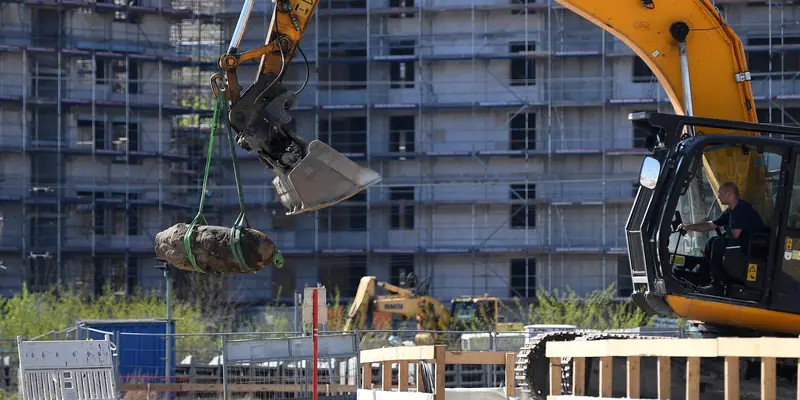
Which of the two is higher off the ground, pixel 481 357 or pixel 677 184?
pixel 677 184

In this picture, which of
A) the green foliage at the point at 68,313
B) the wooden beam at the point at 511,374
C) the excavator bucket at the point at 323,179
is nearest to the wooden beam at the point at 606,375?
the excavator bucket at the point at 323,179

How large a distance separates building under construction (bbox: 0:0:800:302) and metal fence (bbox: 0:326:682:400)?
66.0 feet

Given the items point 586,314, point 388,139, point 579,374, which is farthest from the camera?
point 388,139

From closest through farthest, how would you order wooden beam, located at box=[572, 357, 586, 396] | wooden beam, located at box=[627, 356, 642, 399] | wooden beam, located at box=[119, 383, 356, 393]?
wooden beam, located at box=[627, 356, 642, 399] < wooden beam, located at box=[572, 357, 586, 396] < wooden beam, located at box=[119, 383, 356, 393]

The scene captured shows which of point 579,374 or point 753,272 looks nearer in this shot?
point 753,272

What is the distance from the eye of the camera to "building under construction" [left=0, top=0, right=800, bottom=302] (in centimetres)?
5519

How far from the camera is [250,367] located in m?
20.5

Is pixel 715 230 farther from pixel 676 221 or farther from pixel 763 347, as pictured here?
pixel 763 347

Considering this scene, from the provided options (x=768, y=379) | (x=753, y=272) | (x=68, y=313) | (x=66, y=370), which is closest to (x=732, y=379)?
(x=768, y=379)

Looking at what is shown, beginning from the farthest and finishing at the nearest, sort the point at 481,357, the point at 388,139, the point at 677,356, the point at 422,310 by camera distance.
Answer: the point at 388,139
the point at 422,310
the point at 481,357
the point at 677,356

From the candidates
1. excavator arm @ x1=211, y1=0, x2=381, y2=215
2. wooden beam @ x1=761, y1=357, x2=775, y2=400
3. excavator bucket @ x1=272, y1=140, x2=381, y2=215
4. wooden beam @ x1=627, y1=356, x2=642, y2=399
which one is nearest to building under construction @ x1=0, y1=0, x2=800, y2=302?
excavator arm @ x1=211, y1=0, x2=381, y2=215

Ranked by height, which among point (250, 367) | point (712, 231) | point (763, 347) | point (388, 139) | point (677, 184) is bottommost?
point (250, 367)

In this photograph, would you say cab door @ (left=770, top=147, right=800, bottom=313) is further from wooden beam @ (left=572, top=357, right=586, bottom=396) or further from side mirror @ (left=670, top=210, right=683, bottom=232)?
wooden beam @ (left=572, top=357, right=586, bottom=396)

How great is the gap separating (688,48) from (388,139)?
4256 centimetres
